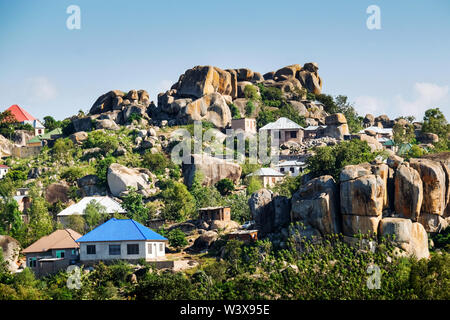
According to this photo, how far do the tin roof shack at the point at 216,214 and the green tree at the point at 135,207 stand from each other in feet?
25.3

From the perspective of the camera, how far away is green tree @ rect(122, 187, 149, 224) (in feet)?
271

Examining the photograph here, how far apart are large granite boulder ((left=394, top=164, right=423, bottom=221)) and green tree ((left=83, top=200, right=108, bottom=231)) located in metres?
33.8

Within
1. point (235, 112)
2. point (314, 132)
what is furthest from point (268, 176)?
point (235, 112)

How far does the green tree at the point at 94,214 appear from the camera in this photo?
81625 millimetres

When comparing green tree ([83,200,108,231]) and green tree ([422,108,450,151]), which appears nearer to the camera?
green tree ([83,200,108,231])

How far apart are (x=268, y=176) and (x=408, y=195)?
32.2m

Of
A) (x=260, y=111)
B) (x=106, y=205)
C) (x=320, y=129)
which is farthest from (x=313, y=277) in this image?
(x=260, y=111)

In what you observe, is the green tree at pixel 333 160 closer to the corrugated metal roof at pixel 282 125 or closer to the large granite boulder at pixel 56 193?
the large granite boulder at pixel 56 193

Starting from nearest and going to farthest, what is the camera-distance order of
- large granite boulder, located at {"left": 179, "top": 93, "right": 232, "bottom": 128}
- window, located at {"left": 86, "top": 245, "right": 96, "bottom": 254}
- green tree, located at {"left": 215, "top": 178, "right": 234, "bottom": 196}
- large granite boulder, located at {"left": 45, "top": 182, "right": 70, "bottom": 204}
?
window, located at {"left": 86, "top": 245, "right": 96, "bottom": 254}, green tree, located at {"left": 215, "top": 178, "right": 234, "bottom": 196}, large granite boulder, located at {"left": 45, "top": 182, "right": 70, "bottom": 204}, large granite boulder, located at {"left": 179, "top": 93, "right": 232, "bottom": 128}

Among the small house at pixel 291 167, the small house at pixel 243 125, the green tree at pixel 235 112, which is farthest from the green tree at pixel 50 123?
the small house at pixel 291 167

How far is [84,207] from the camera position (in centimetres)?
8531

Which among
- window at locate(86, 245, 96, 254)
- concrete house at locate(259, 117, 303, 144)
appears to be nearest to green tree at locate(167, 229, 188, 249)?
window at locate(86, 245, 96, 254)

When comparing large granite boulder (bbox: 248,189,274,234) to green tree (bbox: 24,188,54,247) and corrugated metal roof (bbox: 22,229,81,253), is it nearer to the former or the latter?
corrugated metal roof (bbox: 22,229,81,253)

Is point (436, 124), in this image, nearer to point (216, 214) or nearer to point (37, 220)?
point (216, 214)
